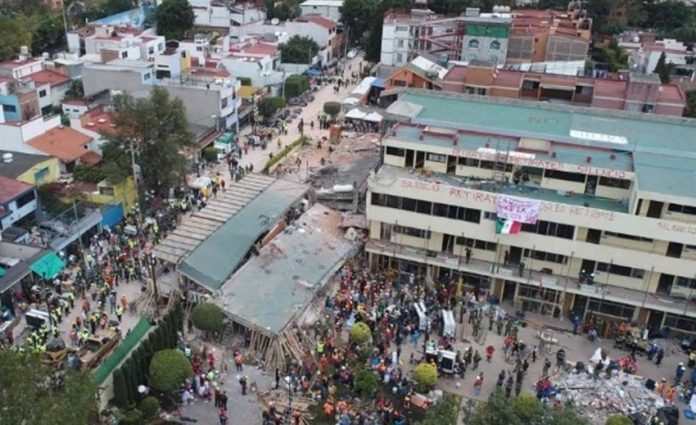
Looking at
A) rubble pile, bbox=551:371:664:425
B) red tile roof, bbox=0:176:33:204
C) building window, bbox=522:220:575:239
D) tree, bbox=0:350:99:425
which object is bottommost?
rubble pile, bbox=551:371:664:425

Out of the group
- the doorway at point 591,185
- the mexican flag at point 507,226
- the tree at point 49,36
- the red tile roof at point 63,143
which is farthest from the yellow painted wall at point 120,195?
the tree at point 49,36

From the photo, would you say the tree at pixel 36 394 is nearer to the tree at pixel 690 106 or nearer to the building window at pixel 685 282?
the building window at pixel 685 282

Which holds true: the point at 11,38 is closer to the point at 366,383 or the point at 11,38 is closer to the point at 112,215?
the point at 112,215

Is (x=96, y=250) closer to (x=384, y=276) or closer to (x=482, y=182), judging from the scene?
(x=384, y=276)

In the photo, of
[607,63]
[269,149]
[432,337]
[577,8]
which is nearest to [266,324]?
[432,337]

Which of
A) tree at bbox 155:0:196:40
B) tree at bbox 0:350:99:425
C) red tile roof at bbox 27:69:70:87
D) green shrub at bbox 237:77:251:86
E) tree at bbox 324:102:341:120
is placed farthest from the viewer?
tree at bbox 155:0:196:40

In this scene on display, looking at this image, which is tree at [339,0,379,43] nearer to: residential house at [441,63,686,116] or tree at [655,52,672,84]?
residential house at [441,63,686,116]

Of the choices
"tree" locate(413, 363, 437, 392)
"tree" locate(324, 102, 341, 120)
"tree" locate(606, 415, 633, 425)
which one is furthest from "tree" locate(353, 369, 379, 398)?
"tree" locate(324, 102, 341, 120)
